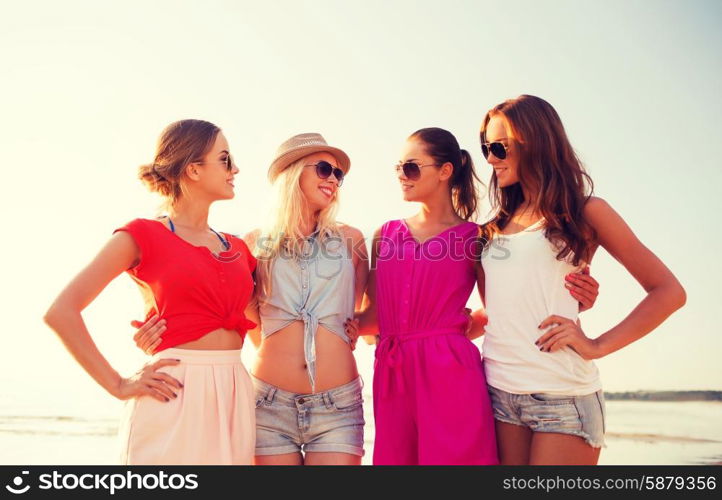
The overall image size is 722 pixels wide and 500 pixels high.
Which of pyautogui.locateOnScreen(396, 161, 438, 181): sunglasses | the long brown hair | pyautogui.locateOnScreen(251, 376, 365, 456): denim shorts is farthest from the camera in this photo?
pyautogui.locateOnScreen(396, 161, 438, 181): sunglasses

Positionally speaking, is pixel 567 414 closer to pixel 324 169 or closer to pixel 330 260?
pixel 330 260

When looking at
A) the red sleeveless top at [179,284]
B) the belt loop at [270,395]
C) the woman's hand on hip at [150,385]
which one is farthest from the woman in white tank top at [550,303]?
the woman's hand on hip at [150,385]

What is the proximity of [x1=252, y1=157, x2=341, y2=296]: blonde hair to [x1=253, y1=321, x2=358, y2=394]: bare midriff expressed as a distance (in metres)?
0.39

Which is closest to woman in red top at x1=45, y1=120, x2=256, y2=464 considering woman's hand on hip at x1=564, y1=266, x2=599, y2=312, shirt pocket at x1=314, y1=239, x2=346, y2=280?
shirt pocket at x1=314, y1=239, x2=346, y2=280

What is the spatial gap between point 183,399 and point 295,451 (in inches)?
39.2

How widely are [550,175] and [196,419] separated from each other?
2.72m

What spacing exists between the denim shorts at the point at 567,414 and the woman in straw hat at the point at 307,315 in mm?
1269

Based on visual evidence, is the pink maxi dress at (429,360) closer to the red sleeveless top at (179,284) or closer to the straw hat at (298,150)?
the straw hat at (298,150)

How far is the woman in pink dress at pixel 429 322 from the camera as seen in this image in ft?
14.6

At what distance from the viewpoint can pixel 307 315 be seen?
4.86 meters

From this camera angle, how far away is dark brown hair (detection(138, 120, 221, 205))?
4.56 meters

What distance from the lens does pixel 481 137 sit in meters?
4.94

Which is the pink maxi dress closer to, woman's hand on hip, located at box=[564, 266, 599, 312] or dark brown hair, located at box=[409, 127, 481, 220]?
dark brown hair, located at box=[409, 127, 481, 220]

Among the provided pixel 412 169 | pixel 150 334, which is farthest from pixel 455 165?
pixel 150 334
